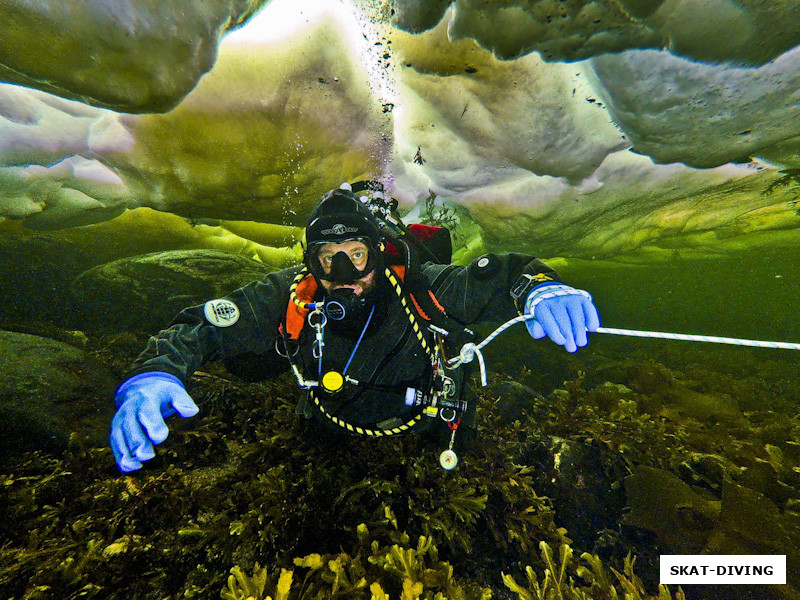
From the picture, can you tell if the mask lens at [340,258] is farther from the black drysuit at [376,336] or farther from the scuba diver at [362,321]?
the black drysuit at [376,336]

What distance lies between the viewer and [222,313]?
3.04 meters

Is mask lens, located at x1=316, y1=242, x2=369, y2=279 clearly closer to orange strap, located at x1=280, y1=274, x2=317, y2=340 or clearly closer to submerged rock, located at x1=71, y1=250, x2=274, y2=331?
orange strap, located at x1=280, y1=274, x2=317, y2=340

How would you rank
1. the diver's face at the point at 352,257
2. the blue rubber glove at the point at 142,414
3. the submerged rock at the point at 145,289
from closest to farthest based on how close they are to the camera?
1. the blue rubber glove at the point at 142,414
2. the diver's face at the point at 352,257
3. the submerged rock at the point at 145,289

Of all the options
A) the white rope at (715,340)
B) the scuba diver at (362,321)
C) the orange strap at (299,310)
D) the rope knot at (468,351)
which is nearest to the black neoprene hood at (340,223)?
the scuba diver at (362,321)

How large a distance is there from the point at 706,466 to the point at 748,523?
152 cm

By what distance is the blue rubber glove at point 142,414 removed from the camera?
80.1 inches

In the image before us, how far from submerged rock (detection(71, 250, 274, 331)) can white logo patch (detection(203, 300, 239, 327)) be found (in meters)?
7.66

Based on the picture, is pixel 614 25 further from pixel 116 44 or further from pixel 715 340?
pixel 116 44

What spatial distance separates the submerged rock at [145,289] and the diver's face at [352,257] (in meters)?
8.25

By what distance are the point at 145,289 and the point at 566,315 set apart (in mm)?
11719

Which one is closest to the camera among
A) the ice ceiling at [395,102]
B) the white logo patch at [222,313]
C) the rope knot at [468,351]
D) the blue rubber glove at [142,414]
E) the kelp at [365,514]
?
the blue rubber glove at [142,414]

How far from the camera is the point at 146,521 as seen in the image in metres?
2.92

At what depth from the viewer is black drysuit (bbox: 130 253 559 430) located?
119 inches

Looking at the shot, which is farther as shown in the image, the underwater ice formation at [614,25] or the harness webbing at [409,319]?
the underwater ice formation at [614,25]
